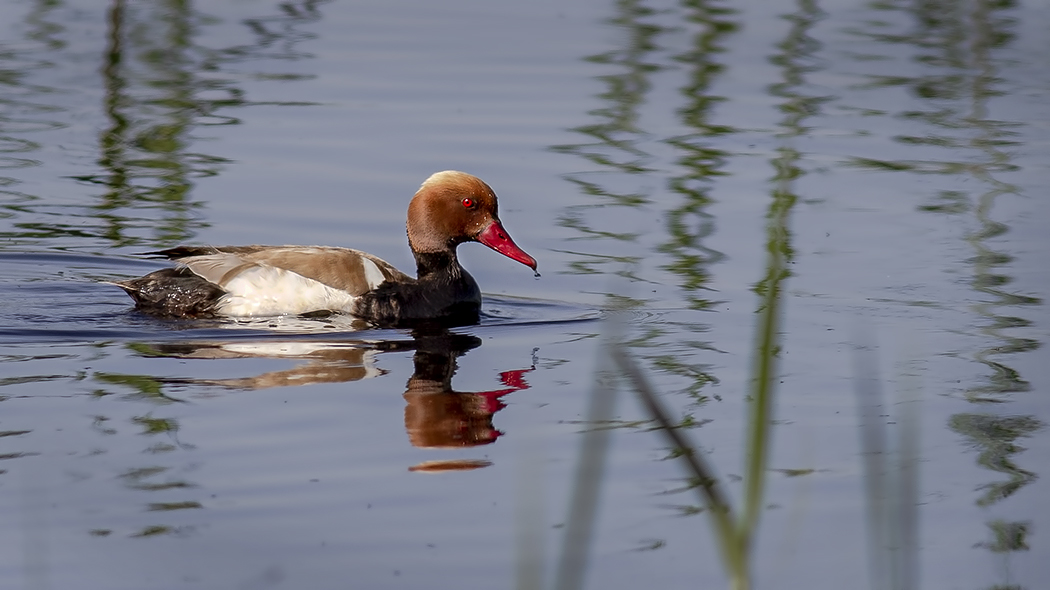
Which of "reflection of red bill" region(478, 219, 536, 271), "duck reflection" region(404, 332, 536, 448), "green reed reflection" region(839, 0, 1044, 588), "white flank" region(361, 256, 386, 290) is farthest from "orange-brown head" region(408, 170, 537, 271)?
"green reed reflection" region(839, 0, 1044, 588)

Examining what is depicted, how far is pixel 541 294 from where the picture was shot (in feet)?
28.5

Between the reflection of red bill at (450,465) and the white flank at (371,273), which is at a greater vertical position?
the reflection of red bill at (450,465)

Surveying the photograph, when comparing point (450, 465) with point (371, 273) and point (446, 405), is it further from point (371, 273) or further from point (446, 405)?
point (371, 273)

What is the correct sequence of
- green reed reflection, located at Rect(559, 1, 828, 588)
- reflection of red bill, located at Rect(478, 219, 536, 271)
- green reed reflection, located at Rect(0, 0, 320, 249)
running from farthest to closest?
green reed reflection, located at Rect(0, 0, 320, 249), reflection of red bill, located at Rect(478, 219, 536, 271), green reed reflection, located at Rect(559, 1, 828, 588)

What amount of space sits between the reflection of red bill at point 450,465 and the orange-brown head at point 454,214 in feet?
11.0

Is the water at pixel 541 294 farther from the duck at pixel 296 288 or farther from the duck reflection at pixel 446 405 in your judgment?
the duck at pixel 296 288

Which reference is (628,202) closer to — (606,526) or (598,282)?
(598,282)

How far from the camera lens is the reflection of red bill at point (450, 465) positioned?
5457 millimetres

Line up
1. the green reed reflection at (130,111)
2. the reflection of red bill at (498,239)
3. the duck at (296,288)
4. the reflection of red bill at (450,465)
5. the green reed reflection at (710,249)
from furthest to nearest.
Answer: the green reed reflection at (130,111) → the reflection of red bill at (498,239) → the duck at (296,288) → the reflection of red bill at (450,465) → the green reed reflection at (710,249)

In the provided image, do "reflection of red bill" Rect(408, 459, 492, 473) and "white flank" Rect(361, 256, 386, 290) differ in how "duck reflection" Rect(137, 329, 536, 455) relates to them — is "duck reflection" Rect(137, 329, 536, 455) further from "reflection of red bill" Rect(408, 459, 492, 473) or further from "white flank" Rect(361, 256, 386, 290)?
"white flank" Rect(361, 256, 386, 290)

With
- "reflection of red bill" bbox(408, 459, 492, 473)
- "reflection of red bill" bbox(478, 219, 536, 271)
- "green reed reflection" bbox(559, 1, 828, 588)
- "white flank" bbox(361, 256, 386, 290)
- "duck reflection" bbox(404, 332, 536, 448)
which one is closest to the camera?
"green reed reflection" bbox(559, 1, 828, 588)

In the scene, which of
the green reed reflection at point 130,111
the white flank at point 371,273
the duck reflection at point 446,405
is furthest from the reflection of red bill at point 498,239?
the green reed reflection at point 130,111

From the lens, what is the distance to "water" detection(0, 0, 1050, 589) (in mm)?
4684

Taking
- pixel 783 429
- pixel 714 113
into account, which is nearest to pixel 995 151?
pixel 714 113
